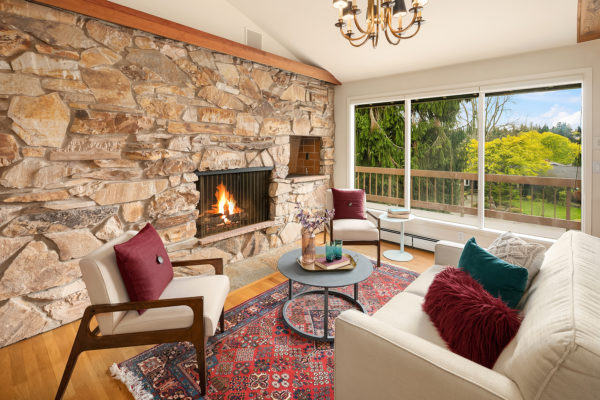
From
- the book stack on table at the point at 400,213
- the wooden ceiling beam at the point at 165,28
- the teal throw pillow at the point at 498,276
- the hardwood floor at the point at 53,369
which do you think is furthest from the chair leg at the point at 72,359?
the book stack on table at the point at 400,213

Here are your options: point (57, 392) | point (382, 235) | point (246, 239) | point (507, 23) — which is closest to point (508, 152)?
point (507, 23)

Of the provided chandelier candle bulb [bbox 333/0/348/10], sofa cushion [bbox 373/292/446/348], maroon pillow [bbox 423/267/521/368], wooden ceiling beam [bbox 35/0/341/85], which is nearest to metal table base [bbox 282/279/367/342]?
sofa cushion [bbox 373/292/446/348]

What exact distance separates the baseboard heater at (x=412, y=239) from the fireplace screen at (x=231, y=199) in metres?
1.72

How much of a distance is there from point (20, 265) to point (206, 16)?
2738 millimetres

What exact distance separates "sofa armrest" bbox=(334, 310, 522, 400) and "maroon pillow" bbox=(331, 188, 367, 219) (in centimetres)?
267

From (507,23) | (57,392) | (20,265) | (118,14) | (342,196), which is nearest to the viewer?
(57,392)

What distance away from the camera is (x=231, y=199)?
3750 mm

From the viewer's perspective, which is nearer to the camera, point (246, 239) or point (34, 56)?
point (34, 56)

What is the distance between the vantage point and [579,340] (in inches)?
34.2

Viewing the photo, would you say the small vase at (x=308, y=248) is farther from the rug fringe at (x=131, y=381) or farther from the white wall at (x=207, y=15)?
the white wall at (x=207, y=15)

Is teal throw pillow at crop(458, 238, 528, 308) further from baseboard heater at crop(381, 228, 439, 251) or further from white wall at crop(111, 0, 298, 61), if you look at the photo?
white wall at crop(111, 0, 298, 61)

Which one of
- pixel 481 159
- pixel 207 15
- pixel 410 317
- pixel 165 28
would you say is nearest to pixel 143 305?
pixel 410 317

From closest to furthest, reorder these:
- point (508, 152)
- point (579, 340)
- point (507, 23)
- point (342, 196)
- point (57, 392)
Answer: point (579, 340)
point (57, 392)
point (507, 23)
point (508, 152)
point (342, 196)

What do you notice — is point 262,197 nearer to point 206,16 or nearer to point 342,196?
point 342,196
